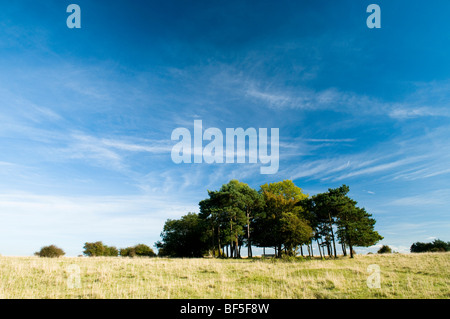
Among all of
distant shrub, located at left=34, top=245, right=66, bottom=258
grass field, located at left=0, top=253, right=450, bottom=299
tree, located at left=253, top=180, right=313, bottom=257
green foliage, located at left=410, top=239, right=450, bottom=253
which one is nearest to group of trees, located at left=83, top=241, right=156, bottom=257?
distant shrub, located at left=34, top=245, right=66, bottom=258

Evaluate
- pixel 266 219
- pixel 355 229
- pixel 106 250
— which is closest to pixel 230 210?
pixel 266 219

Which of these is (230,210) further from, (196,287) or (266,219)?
(196,287)

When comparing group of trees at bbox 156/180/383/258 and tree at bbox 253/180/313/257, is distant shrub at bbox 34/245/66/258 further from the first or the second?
tree at bbox 253/180/313/257

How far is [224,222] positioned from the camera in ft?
144

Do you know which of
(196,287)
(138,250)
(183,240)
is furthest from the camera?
(138,250)

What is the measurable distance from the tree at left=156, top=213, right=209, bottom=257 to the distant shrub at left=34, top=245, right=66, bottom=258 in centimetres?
1892

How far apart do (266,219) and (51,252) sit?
37166 millimetres

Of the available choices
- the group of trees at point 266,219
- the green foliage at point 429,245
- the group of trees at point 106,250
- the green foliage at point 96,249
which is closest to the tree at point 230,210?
the group of trees at point 266,219

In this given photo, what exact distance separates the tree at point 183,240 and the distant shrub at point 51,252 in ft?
62.1

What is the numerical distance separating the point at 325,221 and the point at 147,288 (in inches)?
1562

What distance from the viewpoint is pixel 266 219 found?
44156 mm

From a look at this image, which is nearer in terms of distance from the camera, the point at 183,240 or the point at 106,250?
the point at 183,240

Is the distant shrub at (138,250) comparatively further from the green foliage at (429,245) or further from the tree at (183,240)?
the green foliage at (429,245)
